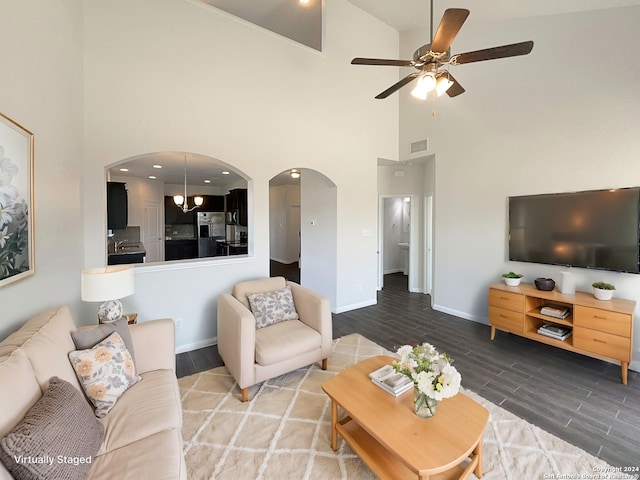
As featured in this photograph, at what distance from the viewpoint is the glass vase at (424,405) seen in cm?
161

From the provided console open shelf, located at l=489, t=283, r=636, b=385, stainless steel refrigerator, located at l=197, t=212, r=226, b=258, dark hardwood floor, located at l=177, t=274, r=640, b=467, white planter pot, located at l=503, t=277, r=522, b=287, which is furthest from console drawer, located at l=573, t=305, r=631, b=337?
stainless steel refrigerator, located at l=197, t=212, r=226, b=258

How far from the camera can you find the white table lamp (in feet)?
7.02

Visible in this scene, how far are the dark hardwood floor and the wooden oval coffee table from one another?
3.33 feet

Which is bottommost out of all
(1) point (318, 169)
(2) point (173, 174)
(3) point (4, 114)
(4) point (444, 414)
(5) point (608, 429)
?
(5) point (608, 429)

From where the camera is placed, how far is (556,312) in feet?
10.3

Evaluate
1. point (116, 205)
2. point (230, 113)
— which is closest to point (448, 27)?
point (230, 113)

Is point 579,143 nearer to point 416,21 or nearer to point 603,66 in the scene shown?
point 603,66

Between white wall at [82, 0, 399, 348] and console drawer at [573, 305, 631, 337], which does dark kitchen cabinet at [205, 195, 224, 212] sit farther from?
console drawer at [573, 305, 631, 337]

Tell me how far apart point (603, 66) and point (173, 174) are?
8.37 m

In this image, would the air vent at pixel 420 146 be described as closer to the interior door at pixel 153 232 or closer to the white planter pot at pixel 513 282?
the white planter pot at pixel 513 282

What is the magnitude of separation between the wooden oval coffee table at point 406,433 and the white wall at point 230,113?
7.37ft

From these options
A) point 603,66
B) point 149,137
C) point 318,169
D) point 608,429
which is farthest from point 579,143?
point 149,137

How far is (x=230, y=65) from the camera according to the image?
3.44m

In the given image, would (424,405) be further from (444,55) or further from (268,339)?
(444,55)
